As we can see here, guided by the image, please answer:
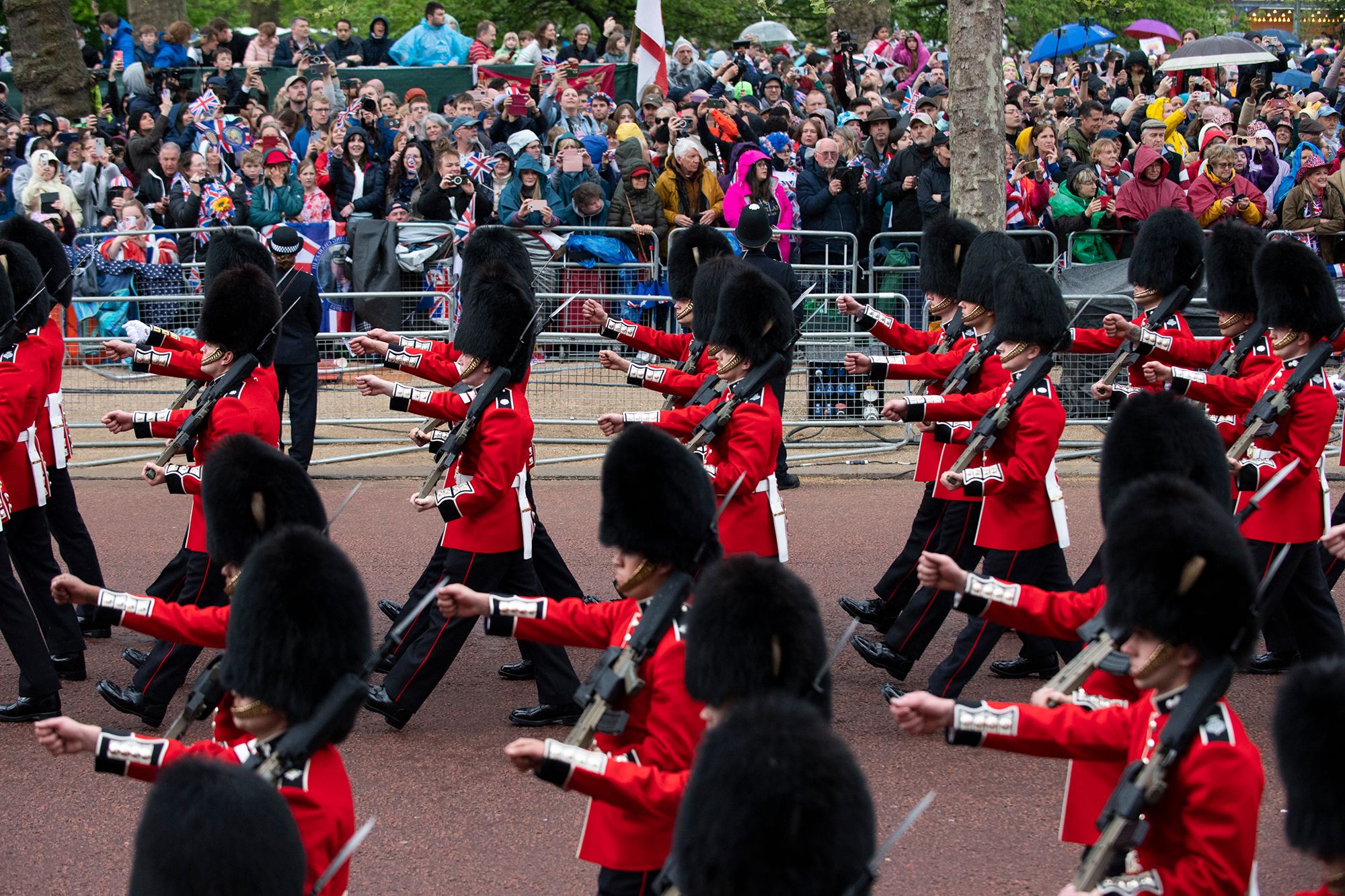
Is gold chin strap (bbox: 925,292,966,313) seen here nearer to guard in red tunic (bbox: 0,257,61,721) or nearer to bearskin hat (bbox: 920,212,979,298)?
bearskin hat (bbox: 920,212,979,298)

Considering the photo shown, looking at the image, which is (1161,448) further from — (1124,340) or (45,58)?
(45,58)

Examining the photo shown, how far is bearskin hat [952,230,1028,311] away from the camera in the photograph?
242 inches

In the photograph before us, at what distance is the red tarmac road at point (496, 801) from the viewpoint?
4.09m

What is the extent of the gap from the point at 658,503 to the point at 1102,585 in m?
1.18

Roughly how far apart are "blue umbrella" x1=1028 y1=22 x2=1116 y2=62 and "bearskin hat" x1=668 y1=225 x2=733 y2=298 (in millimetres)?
9799

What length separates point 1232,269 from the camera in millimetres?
6371

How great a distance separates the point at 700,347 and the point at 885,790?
2.47 m

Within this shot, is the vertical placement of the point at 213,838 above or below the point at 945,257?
below

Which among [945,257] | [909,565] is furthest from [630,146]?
A: [909,565]

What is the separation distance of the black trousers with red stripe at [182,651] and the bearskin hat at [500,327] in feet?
3.87

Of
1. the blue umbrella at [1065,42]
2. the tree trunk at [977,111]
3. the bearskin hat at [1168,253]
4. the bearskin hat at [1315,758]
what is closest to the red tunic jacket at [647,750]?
the bearskin hat at [1315,758]

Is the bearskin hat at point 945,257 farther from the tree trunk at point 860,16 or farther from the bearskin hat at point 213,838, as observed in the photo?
the tree trunk at point 860,16

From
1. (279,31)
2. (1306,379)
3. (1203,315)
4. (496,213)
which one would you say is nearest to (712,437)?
(1306,379)

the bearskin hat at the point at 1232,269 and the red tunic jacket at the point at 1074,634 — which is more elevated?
the bearskin hat at the point at 1232,269
